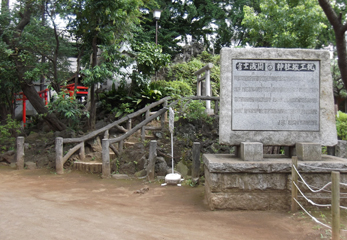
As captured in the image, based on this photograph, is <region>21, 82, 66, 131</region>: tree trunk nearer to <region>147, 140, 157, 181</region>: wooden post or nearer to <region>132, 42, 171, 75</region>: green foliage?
<region>132, 42, 171, 75</region>: green foliage

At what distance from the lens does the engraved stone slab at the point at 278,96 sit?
5.72m

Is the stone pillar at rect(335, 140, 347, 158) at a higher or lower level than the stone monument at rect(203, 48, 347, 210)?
lower

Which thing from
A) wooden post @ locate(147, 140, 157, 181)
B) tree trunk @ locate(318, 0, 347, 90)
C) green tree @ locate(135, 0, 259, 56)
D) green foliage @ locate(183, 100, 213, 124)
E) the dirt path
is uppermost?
green tree @ locate(135, 0, 259, 56)

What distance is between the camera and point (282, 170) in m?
5.27

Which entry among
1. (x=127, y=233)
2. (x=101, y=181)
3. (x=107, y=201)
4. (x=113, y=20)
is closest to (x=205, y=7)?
(x=113, y=20)

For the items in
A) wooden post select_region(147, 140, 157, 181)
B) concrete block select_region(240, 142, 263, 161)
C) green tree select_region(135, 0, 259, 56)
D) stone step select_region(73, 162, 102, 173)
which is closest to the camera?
concrete block select_region(240, 142, 263, 161)

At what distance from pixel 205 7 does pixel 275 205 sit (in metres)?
20.9

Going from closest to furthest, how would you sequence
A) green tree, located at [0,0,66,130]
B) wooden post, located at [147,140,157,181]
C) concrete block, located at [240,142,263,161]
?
concrete block, located at [240,142,263,161] → wooden post, located at [147,140,157,181] → green tree, located at [0,0,66,130]

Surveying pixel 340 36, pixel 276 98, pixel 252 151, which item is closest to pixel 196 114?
pixel 276 98

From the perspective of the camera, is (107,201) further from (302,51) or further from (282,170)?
(302,51)

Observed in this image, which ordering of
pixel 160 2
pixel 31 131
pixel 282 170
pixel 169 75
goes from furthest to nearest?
pixel 160 2 < pixel 169 75 < pixel 31 131 < pixel 282 170

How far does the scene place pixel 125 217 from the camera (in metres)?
5.02

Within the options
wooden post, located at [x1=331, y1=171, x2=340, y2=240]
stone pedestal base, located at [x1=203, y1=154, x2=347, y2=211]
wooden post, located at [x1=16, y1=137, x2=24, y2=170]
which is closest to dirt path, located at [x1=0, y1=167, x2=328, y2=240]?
stone pedestal base, located at [x1=203, y1=154, x2=347, y2=211]

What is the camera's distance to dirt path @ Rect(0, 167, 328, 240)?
4168 millimetres
